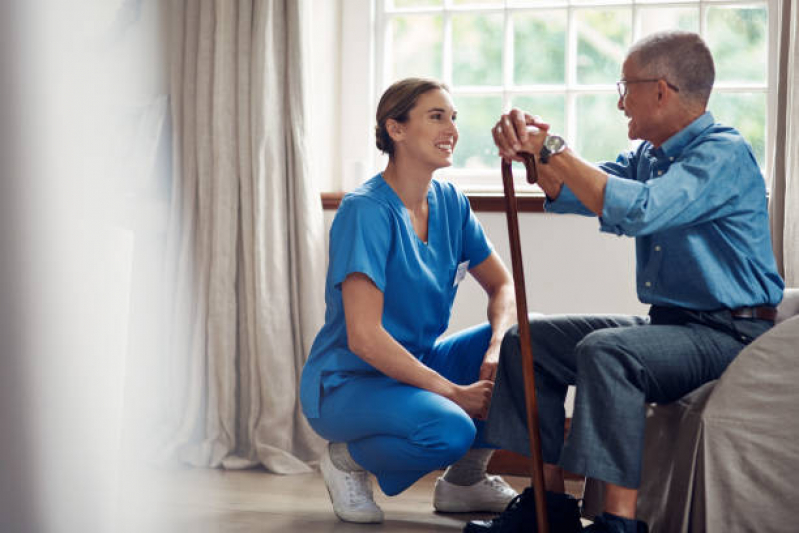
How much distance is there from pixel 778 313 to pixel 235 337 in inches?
65.2

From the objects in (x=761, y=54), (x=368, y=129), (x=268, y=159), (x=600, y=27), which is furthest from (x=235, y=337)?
(x=761, y=54)

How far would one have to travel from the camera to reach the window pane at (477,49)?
3.16 m

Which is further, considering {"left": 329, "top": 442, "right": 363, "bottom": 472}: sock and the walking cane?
{"left": 329, "top": 442, "right": 363, "bottom": 472}: sock

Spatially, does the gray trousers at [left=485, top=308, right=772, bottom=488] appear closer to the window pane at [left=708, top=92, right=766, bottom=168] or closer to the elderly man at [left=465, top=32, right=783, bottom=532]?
the elderly man at [left=465, top=32, right=783, bottom=532]

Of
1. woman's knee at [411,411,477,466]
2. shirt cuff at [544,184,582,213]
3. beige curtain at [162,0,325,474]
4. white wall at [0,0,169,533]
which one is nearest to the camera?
white wall at [0,0,169,533]

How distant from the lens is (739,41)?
2.92m

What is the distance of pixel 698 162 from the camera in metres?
1.71

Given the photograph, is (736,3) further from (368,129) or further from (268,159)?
(268,159)

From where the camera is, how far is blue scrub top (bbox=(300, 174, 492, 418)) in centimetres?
216

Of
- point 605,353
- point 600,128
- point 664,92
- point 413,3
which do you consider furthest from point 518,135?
point 413,3

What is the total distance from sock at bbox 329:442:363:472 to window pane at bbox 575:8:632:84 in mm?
1590

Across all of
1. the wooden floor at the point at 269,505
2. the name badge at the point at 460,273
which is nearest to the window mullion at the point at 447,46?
the name badge at the point at 460,273

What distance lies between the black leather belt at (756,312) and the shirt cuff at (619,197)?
35 cm

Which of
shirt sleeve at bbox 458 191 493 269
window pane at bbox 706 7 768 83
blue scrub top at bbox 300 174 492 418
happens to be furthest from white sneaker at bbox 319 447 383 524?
window pane at bbox 706 7 768 83
